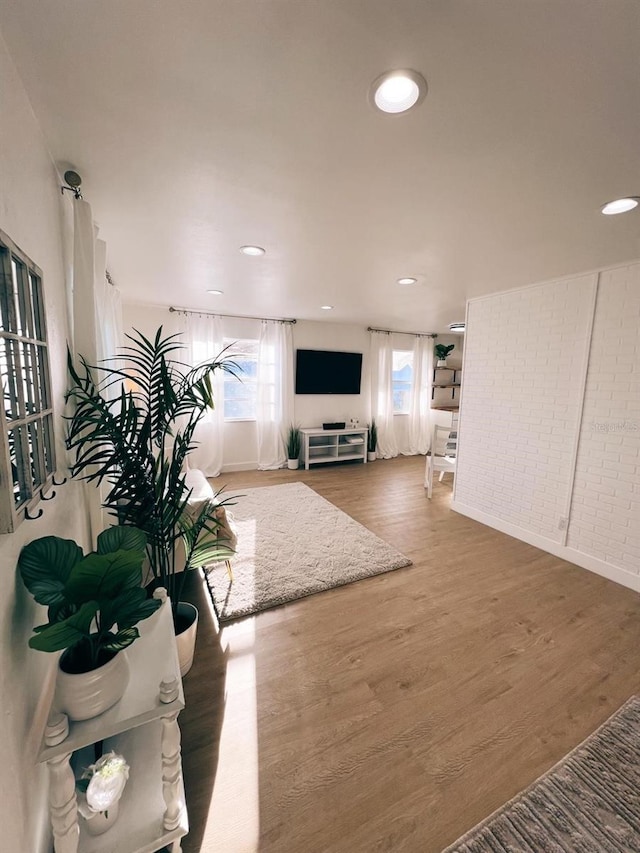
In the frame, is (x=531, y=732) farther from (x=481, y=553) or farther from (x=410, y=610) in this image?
(x=481, y=553)

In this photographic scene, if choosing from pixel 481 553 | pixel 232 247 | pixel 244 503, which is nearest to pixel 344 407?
pixel 244 503

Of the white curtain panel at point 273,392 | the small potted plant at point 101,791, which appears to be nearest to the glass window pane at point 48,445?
the small potted plant at point 101,791

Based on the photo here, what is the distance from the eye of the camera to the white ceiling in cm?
81

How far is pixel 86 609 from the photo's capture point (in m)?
0.80

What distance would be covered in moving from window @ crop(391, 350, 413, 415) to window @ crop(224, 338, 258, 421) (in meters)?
2.45

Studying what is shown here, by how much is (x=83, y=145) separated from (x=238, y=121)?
645 millimetres

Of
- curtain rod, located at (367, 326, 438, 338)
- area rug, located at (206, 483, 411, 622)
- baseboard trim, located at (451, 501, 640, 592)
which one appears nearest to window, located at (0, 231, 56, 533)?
area rug, located at (206, 483, 411, 622)

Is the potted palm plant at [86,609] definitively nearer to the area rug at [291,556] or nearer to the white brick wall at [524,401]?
the area rug at [291,556]

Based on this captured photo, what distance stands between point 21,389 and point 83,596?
1.78 feet

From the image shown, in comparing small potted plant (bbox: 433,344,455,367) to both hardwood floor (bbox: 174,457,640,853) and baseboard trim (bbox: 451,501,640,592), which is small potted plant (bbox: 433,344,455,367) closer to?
baseboard trim (bbox: 451,501,640,592)

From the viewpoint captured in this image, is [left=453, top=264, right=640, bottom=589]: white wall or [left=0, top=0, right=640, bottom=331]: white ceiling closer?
[left=0, top=0, right=640, bottom=331]: white ceiling

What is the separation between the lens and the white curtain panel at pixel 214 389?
4.48 m

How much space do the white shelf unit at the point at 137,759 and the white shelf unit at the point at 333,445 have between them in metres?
4.11

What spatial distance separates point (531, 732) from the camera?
4.60 ft
